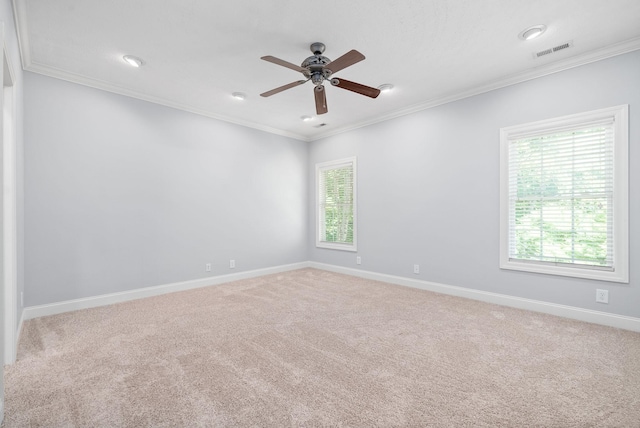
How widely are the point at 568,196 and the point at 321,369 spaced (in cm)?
Answer: 312

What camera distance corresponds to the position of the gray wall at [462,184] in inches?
115

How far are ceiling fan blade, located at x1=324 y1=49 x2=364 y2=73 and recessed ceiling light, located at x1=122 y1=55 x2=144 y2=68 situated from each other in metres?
2.00

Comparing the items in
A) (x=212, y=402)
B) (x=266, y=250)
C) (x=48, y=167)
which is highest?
(x=48, y=167)

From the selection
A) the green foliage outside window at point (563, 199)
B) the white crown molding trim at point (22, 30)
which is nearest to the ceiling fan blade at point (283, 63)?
the white crown molding trim at point (22, 30)

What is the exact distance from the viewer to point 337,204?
5.68 metres

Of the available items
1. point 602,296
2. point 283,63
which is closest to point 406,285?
point 602,296

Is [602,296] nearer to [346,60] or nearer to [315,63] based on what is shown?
[346,60]

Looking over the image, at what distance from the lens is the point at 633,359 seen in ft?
7.33

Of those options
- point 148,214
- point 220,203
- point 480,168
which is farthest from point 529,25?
point 148,214

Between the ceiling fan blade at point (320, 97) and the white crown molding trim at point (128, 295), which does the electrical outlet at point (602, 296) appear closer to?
the ceiling fan blade at point (320, 97)

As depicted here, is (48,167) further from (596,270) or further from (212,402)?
(596,270)

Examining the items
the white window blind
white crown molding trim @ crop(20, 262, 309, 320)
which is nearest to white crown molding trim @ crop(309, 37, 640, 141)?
the white window blind

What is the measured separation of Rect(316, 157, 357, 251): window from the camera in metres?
5.41

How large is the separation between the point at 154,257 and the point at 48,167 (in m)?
1.53
